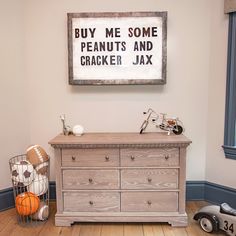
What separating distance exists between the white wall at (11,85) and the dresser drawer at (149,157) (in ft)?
3.87

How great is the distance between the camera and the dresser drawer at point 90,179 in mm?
2398

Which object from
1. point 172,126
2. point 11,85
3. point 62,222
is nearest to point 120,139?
point 172,126

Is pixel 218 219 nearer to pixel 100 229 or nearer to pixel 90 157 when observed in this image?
pixel 100 229

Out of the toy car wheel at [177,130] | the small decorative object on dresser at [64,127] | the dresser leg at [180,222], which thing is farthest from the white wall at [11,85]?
the dresser leg at [180,222]

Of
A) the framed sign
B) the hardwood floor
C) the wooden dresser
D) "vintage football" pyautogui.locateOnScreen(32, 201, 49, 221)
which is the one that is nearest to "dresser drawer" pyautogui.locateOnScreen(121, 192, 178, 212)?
the wooden dresser

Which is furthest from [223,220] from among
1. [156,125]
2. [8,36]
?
[8,36]

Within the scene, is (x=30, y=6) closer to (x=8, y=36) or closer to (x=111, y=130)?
(x=8, y=36)

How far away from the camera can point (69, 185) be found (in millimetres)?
2420

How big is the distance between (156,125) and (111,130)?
472 millimetres

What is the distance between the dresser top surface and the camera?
2.33 metres

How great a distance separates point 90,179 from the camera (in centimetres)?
240

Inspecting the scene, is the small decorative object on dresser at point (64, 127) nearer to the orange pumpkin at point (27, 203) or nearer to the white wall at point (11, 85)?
the white wall at point (11, 85)

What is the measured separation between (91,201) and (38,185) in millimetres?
514

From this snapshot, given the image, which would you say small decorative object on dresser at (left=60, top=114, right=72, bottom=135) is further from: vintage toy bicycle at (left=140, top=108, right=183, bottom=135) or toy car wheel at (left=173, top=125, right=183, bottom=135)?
toy car wheel at (left=173, top=125, right=183, bottom=135)
